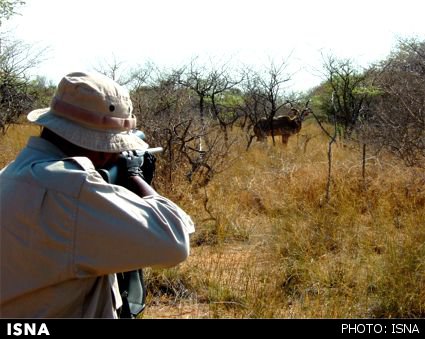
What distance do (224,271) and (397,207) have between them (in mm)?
2380

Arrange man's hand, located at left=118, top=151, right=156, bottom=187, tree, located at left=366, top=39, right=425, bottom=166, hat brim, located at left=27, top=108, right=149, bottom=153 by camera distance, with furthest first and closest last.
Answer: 1. tree, located at left=366, top=39, right=425, bottom=166
2. man's hand, located at left=118, top=151, right=156, bottom=187
3. hat brim, located at left=27, top=108, right=149, bottom=153

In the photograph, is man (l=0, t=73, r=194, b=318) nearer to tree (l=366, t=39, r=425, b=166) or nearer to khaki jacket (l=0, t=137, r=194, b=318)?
khaki jacket (l=0, t=137, r=194, b=318)

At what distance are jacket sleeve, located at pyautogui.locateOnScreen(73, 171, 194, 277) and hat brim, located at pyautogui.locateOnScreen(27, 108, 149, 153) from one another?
103mm

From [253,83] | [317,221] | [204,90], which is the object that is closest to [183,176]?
[317,221]

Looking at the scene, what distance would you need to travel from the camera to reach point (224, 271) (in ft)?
13.7

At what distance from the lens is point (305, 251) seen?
173 inches

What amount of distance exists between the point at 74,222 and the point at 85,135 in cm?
22

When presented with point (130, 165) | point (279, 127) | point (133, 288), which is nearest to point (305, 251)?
point (133, 288)

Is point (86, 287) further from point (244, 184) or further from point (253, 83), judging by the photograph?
point (253, 83)

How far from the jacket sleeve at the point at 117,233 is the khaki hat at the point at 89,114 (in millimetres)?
118

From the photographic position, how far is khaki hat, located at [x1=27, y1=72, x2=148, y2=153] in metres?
1.35

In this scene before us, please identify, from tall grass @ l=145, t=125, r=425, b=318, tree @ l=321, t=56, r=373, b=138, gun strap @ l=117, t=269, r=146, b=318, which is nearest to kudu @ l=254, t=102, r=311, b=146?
tree @ l=321, t=56, r=373, b=138

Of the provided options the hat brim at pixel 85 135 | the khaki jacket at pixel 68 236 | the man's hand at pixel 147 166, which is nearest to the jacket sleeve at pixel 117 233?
the khaki jacket at pixel 68 236

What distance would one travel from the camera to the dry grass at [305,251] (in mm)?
3432
